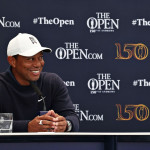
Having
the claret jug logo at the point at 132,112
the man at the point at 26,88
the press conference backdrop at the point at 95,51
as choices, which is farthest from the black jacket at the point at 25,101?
the claret jug logo at the point at 132,112

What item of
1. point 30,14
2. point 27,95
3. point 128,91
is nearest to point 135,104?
point 128,91

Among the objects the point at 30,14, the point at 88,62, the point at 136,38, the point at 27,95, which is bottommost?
the point at 27,95

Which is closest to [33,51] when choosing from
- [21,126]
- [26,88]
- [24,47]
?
[24,47]

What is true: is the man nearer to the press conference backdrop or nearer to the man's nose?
the man's nose

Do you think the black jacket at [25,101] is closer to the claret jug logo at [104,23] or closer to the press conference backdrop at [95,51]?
the press conference backdrop at [95,51]

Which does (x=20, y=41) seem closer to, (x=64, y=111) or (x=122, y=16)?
(x=64, y=111)

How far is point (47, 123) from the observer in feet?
6.68

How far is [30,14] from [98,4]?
67cm

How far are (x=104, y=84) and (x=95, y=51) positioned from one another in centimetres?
33

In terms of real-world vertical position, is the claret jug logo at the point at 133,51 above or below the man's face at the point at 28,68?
above

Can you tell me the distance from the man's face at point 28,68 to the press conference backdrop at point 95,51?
125 centimetres

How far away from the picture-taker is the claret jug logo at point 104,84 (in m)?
3.63

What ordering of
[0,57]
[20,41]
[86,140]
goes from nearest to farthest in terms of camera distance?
1. [86,140]
2. [20,41]
3. [0,57]

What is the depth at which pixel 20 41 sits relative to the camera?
2.31 meters
